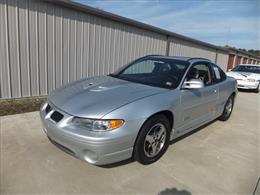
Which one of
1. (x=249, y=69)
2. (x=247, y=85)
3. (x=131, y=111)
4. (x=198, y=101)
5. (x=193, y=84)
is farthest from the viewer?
(x=249, y=69)

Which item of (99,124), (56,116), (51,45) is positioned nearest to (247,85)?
(51,45)

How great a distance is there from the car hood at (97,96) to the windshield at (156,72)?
276 mm

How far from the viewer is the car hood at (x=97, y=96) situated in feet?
7.90

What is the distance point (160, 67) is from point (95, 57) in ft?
12.4

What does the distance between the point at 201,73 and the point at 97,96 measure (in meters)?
2.28

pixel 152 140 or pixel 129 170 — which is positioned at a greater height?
pixel 152 140

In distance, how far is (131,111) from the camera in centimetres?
242

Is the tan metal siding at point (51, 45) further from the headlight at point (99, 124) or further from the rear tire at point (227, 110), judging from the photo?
the rear tire at point (227, 110)

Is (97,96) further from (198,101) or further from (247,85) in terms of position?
(247,85)

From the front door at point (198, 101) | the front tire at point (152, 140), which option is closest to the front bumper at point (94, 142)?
the front tire at point (152, 140)

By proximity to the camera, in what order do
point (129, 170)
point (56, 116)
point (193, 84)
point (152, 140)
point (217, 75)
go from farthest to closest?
1. point (217, 75)
2. point (193, 84)
3. point (152, 140)
4. point (129, 170)
5. point (56, 116)

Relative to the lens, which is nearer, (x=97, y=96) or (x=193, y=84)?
(x=97, y=96)

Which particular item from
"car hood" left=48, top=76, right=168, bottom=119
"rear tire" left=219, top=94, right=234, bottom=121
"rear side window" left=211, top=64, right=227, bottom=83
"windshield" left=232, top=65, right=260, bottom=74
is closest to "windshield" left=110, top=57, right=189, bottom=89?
"car hood" left=48, top=76, right=168, bottom=119

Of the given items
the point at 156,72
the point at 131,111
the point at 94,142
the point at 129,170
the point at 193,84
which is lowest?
the point at 129,170
